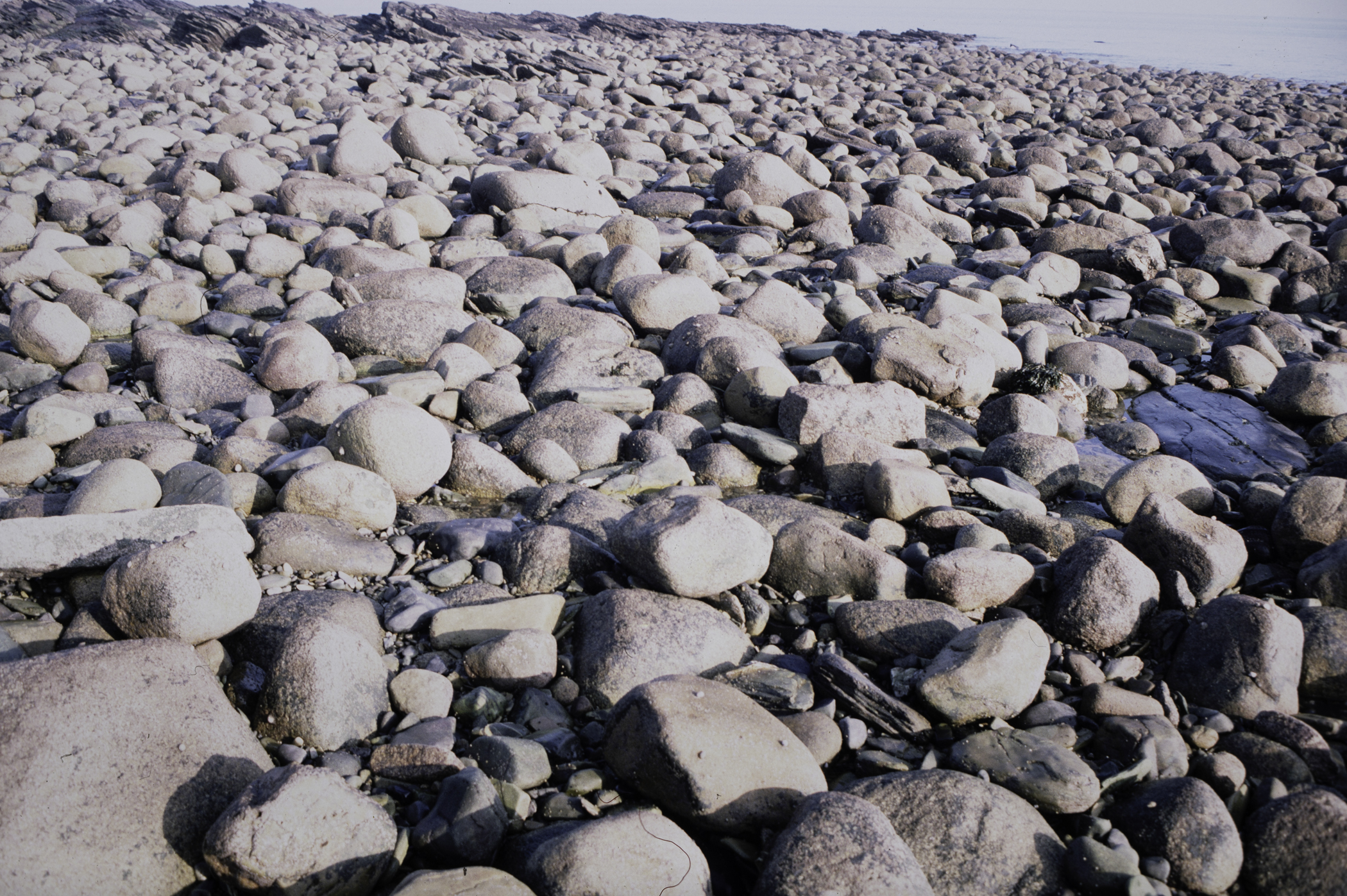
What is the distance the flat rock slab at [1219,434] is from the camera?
463cm

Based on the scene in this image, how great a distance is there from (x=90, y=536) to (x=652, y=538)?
178 cm

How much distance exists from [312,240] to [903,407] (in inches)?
Result: 186

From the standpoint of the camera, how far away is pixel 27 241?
6.21 metres

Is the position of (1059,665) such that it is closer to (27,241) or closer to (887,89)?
(27,241)

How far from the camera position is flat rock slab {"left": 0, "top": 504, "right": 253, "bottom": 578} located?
104 inches

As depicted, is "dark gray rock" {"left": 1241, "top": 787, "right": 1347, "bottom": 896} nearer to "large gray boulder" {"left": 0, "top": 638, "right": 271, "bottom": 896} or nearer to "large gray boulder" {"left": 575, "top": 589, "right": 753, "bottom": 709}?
"large gray boulder" {"left": 575, "top": 589, "right": 753, "bottom": 709}

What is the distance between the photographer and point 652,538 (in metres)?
2.90

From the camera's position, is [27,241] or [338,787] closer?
[338,787]

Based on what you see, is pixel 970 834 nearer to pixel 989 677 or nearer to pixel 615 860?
pixel 989 677

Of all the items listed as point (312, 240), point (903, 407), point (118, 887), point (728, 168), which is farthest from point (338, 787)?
point (728, 168)

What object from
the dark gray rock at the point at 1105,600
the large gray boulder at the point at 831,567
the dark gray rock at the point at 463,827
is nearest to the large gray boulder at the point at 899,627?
the large gray boulder at the point at 831,567

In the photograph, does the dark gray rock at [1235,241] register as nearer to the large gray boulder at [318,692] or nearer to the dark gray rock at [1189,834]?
the dark gray rock at [1189,834]

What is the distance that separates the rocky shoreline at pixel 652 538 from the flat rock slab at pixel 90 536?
2 cm

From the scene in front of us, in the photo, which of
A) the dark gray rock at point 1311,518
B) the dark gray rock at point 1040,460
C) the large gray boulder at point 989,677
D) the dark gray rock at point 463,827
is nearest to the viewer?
the dark gray rock at point 463,827
